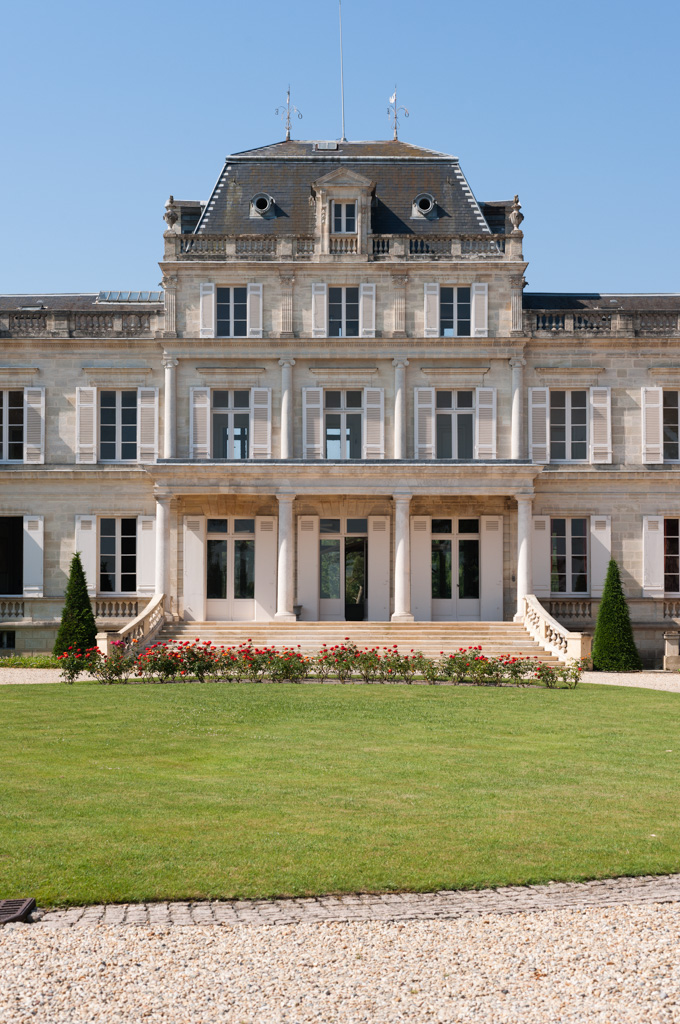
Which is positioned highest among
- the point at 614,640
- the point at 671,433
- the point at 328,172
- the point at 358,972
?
the point at 328,172

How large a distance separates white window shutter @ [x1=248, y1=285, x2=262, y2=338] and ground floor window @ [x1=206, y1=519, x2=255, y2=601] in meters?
5.66

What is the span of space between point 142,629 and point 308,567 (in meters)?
6.10

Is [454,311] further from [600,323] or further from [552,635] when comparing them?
[552,635]

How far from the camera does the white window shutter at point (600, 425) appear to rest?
30.8m

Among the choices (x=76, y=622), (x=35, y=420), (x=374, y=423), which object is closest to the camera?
(x=76, y=622)

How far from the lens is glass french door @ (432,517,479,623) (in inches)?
1206

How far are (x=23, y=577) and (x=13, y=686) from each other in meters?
11.2

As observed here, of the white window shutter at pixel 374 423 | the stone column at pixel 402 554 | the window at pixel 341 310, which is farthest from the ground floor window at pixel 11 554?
the stone column at pixel 402 554

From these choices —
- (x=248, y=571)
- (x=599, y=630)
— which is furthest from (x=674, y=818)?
(x=248, y=571)

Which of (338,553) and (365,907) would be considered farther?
(338,553)

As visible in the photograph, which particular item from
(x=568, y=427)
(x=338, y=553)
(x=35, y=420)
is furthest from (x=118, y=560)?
(x=568, y=427)

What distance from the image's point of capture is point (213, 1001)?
5414mm

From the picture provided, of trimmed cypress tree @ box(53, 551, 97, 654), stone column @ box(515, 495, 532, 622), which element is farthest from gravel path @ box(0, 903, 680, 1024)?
stone column @ box(515, 495, 532, 622)

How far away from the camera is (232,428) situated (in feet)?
101
